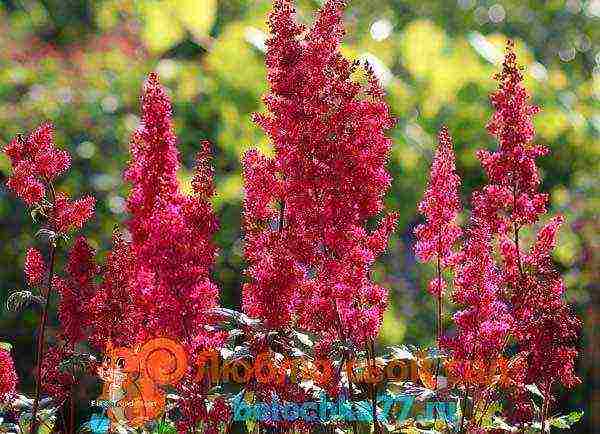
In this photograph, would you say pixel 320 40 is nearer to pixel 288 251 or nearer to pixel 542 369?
pixel 288 251

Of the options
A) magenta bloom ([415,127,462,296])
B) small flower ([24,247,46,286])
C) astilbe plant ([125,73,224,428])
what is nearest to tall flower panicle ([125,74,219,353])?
astilbe plant ([125,73,224,428])

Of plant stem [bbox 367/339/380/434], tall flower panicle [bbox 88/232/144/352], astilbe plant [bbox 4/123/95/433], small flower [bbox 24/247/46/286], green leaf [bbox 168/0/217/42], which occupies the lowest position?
plant stem [bbox 367/339/380/434]

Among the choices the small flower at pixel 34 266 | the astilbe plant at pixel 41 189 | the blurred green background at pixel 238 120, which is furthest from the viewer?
the blurred green background at pixel 238 120

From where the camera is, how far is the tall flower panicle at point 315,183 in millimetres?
2307

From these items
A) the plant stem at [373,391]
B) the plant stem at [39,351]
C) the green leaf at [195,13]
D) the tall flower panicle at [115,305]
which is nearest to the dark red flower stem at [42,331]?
the plant stem at [39,351]

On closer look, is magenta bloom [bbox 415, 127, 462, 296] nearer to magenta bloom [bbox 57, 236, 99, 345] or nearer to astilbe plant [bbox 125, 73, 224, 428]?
astilbe plant [bbox 125, 73, 224, 428]

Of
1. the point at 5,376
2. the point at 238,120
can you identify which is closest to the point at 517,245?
the point at 5,376

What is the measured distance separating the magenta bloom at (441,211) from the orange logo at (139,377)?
0.76m

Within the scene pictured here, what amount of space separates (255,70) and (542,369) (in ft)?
8.20

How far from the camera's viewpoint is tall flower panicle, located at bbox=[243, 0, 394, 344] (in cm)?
231

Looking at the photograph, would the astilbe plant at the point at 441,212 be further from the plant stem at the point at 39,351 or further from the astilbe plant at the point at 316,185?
the plant stem at the point at 39,351

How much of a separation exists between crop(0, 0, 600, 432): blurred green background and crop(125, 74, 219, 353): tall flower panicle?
1.69 m

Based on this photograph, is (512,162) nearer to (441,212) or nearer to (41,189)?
(441,212)

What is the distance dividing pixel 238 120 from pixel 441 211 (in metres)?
2.01
